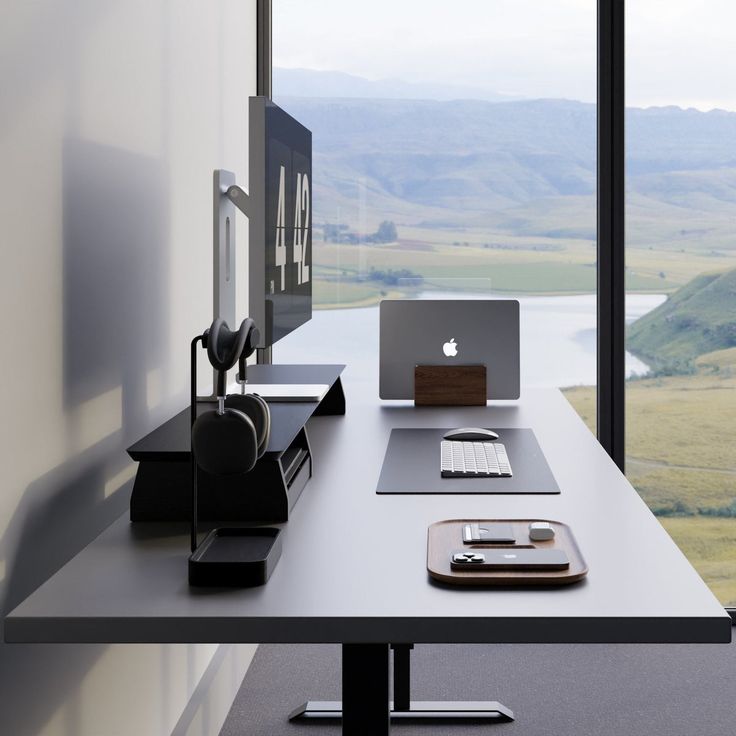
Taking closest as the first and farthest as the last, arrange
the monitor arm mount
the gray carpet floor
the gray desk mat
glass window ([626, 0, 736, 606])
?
the gray desk mat → the monitor arm mount → the gray carpet floor → glass window ([626, 0, 736, 606])

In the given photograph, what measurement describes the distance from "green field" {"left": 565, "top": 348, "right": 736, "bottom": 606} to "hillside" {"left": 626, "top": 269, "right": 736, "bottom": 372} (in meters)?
0.05

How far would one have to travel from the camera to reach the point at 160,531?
1.45 metres

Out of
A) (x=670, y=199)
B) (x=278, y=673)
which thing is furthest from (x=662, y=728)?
(x=670, y=199)

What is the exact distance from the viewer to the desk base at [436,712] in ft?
8.52

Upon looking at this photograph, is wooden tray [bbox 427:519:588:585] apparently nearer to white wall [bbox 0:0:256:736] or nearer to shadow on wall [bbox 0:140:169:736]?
white wall [bbox 0:0:256:736]

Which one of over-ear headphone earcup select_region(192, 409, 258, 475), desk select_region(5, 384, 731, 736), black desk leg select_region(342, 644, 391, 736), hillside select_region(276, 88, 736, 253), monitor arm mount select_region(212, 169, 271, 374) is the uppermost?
hillside select_region(276, 88, 736, 253)

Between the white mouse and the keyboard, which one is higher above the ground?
the white mouse

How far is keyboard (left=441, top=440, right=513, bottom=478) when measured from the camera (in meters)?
1.80

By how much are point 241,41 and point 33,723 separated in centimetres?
224

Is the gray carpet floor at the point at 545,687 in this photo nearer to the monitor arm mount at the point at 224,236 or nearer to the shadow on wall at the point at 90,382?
the shadow on wall at the point at 90,382

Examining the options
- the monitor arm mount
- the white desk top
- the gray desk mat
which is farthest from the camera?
the monitor arm mount

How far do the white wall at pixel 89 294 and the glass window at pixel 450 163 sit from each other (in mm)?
900

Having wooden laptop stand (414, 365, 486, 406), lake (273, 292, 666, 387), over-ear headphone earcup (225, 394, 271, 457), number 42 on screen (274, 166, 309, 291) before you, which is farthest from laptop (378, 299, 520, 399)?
over-ear headphone earcup (225, 394, 271, 457)

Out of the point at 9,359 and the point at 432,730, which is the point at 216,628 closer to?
the point at 9,359
